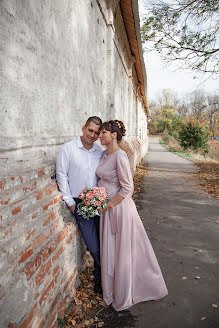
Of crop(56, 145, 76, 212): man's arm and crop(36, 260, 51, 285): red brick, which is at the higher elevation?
crop(56, 145, 76, 212): man's arm

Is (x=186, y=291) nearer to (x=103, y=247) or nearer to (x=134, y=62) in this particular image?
(x=103, y=247)

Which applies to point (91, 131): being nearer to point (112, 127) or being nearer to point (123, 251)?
point (112, 127)

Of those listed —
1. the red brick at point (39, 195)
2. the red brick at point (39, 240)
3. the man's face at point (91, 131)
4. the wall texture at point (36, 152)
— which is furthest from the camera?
the man's face at point (91, 131)

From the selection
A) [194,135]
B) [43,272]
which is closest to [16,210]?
[43,272]

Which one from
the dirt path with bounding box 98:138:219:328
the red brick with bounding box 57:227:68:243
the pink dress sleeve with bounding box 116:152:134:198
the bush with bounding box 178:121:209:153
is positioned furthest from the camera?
the bush with bounding box 178:121:209:153

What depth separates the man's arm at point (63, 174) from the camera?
9.34 feet

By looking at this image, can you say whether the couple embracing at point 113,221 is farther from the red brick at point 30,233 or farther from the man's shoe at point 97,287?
the red brick at point 30,233

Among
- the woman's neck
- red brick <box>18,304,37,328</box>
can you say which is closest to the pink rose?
the woman's neck

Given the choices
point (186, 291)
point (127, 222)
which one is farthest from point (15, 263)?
point (186, 291)

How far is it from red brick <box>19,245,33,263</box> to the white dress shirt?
0.84 meters

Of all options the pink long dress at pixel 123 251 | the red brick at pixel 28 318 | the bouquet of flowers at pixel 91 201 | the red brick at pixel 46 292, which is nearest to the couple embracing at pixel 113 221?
the pink long dress at pixel 123 251

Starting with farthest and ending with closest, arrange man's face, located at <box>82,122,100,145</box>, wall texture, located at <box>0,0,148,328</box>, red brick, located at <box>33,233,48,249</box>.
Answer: man's face, located at <box>82,122,100,145</box>
red brick, located at <box>33,233,48,249</box>
wall texture, located at <box>0,0,148,328</box>

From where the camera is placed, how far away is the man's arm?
9.34 feet

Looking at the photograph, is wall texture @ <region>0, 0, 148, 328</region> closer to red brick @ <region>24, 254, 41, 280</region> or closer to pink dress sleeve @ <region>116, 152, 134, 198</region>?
red brick @ <region>24, 254, 41, 280</region>
